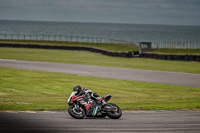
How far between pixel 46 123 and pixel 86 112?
1458mm

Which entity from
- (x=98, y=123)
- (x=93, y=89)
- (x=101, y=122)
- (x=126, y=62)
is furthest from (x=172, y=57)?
(x=98, y=123)

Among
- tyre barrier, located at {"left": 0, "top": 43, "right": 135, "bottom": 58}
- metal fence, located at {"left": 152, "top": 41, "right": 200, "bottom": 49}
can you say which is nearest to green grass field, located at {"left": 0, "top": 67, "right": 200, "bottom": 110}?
tyre barrier, located at {"left": 0, "top": 43, "right": 135, "bottom": 58}

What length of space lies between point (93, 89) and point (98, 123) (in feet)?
30.8

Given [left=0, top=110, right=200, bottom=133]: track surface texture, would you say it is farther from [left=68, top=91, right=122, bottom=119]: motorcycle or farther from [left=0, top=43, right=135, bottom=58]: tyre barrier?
[left=0, top=43, right=135, bottom=58]: tyre barrier

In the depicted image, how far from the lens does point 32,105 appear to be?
13.3 meters

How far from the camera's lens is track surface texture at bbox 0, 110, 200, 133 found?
9.16 metres

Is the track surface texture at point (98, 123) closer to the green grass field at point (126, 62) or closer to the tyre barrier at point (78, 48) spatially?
the green grass field at point (126, 62)

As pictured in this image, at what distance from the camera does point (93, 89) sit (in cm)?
1939

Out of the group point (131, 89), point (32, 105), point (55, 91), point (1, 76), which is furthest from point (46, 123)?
point (1, 76)

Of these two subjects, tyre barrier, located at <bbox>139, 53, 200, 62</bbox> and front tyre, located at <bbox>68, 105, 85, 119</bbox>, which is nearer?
front tyre, located at <bbox>68, 105, 85, 119</bbox>

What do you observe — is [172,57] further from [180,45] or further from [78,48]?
[78,48]

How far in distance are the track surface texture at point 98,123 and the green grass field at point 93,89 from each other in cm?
140

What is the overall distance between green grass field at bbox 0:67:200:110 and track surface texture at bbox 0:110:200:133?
1.40 meters

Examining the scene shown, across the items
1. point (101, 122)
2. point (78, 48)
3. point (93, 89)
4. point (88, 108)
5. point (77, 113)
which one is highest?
point (88, 108)
